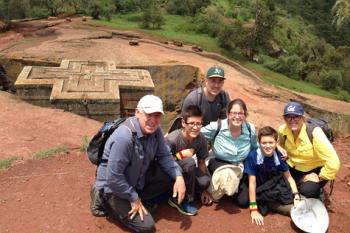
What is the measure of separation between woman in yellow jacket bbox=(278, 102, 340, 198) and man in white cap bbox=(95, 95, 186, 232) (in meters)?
1.18

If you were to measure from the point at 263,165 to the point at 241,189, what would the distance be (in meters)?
0.34

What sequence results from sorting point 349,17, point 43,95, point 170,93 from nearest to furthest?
point 43,95, point 170,93, point 349,17

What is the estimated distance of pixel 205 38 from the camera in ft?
71.8

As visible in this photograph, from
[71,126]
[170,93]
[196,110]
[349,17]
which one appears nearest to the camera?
[196,110]

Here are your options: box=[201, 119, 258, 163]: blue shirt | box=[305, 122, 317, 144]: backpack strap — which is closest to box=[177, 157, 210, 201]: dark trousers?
box=[201, 119, 258, 163]: blue shirt

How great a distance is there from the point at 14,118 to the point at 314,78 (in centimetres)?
1572

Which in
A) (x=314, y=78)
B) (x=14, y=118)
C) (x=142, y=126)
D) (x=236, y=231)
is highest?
(x=142, y=126)

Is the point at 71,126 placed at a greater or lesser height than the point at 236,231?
lesser

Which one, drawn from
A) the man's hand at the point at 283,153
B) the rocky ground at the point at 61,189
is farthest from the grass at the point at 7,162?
the man's hand at the point at 283,153

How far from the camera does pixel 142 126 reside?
10.9 feet

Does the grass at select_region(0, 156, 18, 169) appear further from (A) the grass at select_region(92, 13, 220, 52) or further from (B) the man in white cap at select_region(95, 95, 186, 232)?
(A) the grass at select_region(92, 13, 220, 52)

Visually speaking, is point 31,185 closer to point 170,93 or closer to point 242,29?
point 170,93

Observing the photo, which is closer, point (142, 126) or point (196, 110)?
point (142, 126)

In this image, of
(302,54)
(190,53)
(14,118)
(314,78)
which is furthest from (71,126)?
(302,54)
